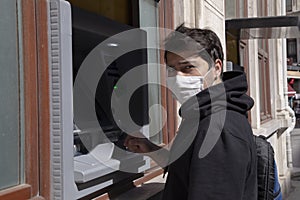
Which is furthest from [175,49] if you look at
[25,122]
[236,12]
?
[236,12]

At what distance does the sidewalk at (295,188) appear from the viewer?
395 inches

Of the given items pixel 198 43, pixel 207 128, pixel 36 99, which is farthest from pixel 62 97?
pixel 198 43

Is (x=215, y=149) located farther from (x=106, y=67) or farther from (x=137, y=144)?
(x=106, y=67)

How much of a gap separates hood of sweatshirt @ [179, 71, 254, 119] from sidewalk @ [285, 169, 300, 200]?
26.6 feet

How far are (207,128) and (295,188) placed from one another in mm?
9451

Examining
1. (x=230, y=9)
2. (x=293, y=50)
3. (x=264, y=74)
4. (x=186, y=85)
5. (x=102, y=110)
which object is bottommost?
(x=102, y=110)

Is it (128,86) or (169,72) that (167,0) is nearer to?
(128,86)

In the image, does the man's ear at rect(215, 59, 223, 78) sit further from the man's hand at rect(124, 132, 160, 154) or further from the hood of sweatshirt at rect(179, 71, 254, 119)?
the man's hand at rect(124, 132, 160, 154)

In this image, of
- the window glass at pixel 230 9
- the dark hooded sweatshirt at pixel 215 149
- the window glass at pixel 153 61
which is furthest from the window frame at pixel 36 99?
the window glass at pixel 230 9

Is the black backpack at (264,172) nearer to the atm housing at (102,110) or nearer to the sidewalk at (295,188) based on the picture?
the atm housing at (102,110)

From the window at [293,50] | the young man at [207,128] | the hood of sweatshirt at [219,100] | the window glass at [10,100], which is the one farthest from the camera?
the window at [293,50]

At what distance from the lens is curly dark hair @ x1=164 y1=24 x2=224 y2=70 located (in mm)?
2268

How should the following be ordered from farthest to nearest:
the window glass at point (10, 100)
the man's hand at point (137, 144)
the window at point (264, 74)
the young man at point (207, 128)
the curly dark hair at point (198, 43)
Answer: the window at point (264, 74), the man's hand at point (137, 144), the curly dark hair at point (198, 43), the young man at point (207, 128), the window glass at point (10, 100)

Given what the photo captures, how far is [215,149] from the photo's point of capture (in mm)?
2025
